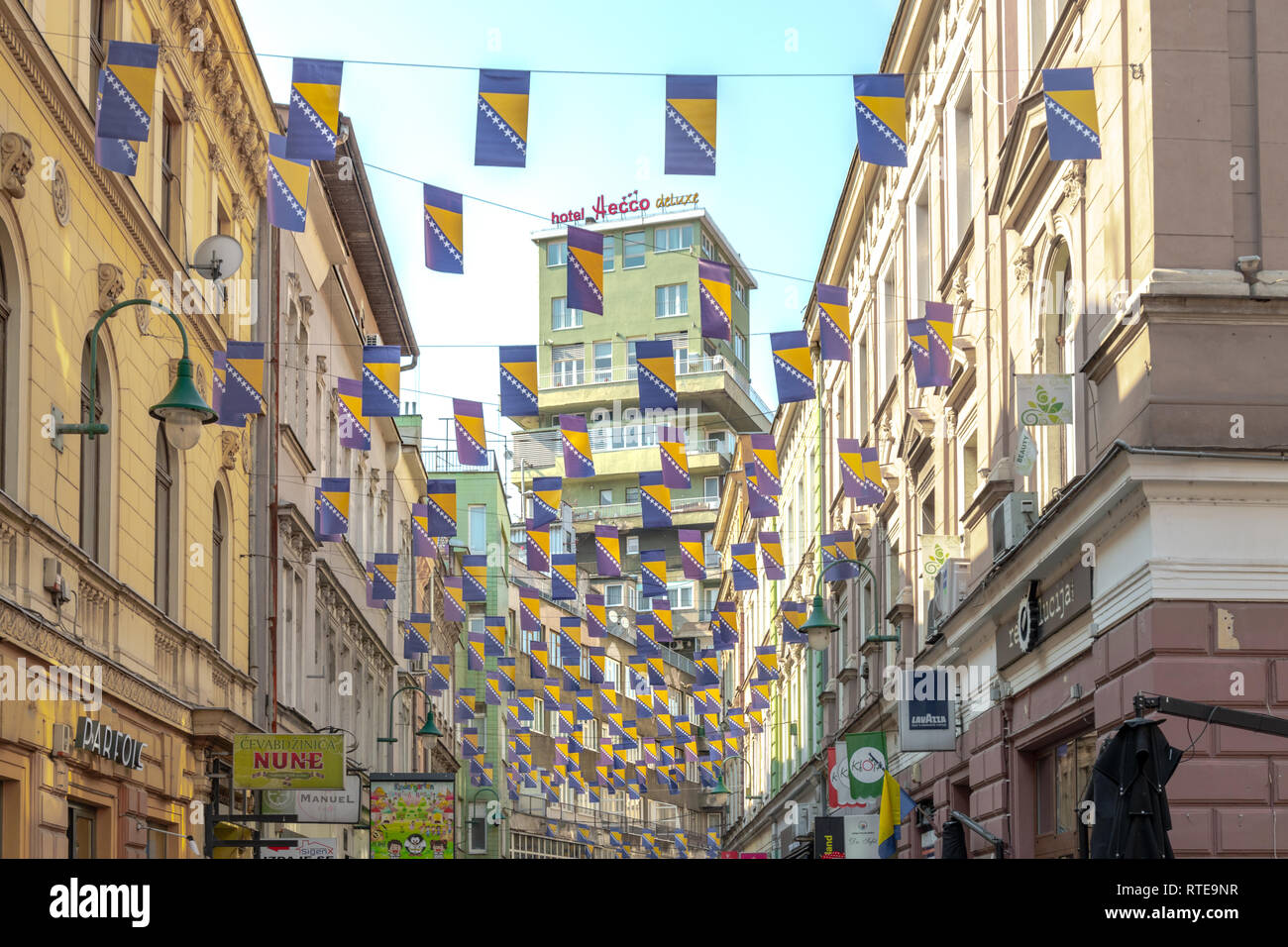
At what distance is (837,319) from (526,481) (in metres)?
67.6

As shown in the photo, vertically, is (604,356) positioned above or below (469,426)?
above

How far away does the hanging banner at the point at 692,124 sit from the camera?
14.7 metres

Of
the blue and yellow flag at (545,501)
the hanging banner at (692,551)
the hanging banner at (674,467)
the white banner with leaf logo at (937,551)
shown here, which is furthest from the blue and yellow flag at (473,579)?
the white banner with leaf logo at (937,551)

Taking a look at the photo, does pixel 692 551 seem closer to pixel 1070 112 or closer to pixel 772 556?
pixel 772 556

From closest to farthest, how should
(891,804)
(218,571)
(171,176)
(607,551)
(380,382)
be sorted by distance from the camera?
(891,804) < (171,176) < (218,571) < (380,382) < (607,551)

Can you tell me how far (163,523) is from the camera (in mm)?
20656

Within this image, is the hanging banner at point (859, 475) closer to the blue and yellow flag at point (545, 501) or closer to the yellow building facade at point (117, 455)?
the blue and yellow flag at point (545, 501)

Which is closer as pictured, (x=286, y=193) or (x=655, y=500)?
(x=286, y=193)

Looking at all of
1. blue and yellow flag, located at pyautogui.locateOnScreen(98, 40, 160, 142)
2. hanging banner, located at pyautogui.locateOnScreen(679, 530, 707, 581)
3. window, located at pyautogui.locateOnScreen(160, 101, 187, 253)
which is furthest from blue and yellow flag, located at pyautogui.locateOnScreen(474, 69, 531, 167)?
hanging banner, located at pyautogui.locateOnScreen(679, 530, 707, 581)

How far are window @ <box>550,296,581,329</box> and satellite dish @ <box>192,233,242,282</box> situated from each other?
80754mm

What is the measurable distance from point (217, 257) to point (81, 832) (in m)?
6.90

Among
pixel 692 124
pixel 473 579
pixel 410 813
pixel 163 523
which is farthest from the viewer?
pixel 473 579

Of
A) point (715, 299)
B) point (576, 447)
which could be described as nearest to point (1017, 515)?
point (715, 299)
